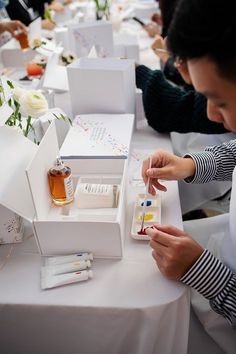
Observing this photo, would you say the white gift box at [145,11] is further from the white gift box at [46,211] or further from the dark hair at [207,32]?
the dark hair at [207,32]

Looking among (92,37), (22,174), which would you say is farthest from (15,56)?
(22,174)

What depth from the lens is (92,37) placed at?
166 centimetres

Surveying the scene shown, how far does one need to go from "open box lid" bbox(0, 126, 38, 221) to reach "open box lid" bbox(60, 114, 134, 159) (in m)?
0.17

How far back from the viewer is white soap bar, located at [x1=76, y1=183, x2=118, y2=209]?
782 mm

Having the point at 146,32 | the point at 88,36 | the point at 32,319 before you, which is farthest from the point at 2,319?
the point at 146,32

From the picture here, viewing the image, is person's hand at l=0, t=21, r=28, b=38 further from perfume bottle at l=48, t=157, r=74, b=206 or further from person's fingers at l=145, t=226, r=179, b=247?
person's fingers at l=145, t=226, r=179, b=247

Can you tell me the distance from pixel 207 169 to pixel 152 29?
71.7 inches

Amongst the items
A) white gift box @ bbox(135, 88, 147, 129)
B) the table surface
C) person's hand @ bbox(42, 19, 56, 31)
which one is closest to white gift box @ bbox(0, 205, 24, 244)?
the table surface

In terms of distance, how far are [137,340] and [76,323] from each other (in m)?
0.13

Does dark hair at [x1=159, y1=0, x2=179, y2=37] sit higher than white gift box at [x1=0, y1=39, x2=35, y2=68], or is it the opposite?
dark hair at [x1=159, y1=0, x2=179, y2=37]

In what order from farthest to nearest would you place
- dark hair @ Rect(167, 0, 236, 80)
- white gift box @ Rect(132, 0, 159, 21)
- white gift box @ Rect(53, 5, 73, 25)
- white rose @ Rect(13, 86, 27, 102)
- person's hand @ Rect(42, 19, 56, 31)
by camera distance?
white gift box @ Rect(132, 0, 159, 21)
white gift box @ Rect(53, 5, 73, 25)
person's hand @ Rect(42, 19, 56, 31)
white rose @ Rect(13, 86, 27, 102)
dark hair @ Rect(167, 0, 236, 80)

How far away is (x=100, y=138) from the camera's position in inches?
39.4

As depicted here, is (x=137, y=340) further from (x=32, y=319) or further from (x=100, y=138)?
(x=100, y=138)

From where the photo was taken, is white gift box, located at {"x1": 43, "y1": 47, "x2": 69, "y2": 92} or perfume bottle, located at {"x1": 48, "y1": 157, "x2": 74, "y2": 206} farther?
white gift box, located at {"x1": 43, "y1": 47, "x2": 69, "y2": 92}
